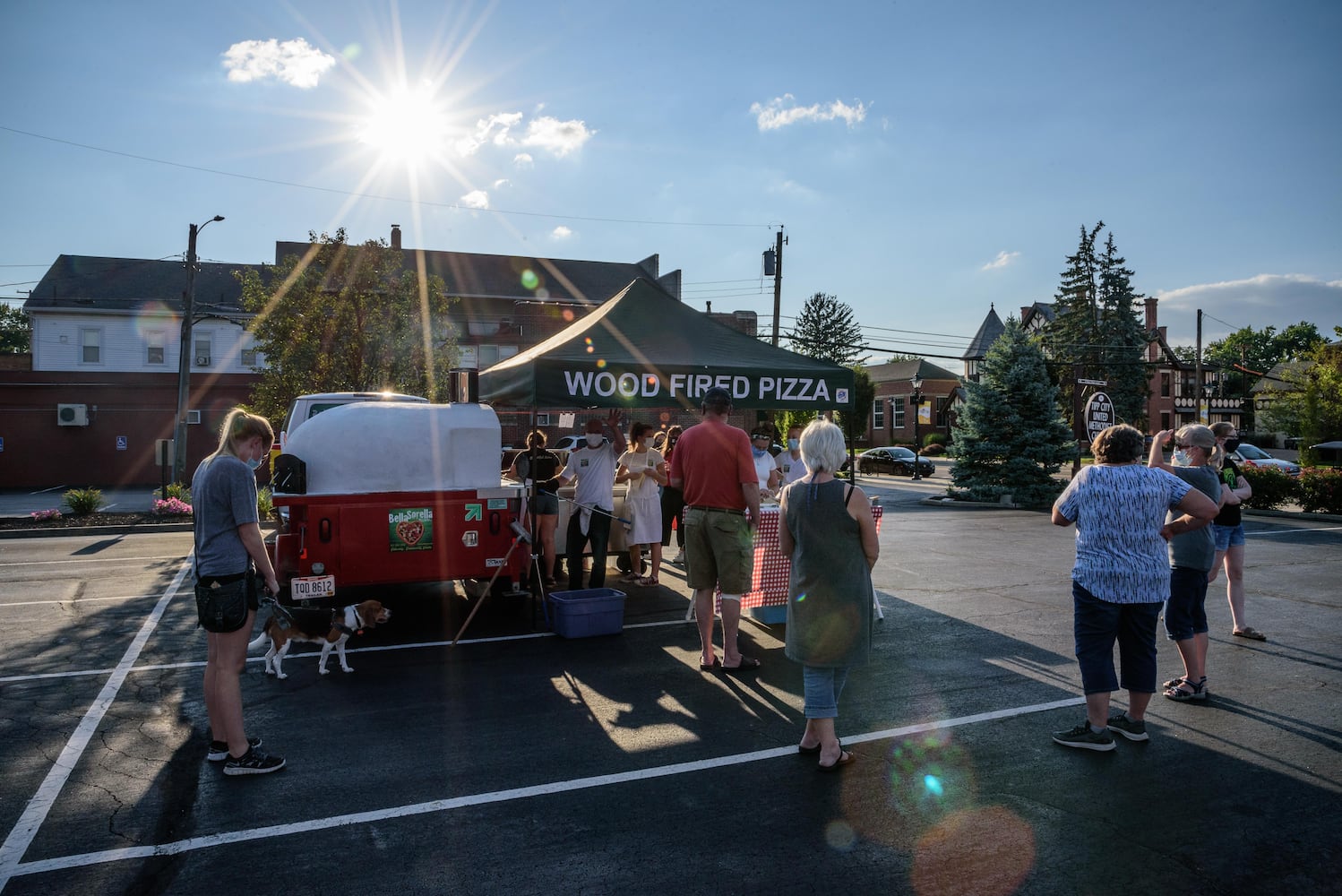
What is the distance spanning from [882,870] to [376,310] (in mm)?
19803

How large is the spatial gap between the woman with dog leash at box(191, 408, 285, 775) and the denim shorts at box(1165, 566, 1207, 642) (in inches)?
219

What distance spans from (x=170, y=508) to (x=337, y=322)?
558 centimetres

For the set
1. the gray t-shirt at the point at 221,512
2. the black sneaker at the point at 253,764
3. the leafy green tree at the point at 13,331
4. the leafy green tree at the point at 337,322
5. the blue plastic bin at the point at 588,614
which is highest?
the leafy green tree at the point at 13,331

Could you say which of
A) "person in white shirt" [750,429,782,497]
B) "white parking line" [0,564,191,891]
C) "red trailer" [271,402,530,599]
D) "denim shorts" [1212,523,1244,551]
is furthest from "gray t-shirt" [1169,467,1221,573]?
"white parking line" [0,564,191,891]

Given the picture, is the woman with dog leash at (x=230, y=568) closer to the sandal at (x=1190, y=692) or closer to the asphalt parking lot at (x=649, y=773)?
the asphalt parking lot at (x=649, y=773)

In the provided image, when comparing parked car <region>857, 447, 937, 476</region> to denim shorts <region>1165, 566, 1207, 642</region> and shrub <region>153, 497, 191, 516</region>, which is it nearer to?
shrub <region>153, 497, 191, 516</region>

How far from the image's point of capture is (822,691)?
14.8ft

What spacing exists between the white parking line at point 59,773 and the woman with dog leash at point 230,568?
81cm

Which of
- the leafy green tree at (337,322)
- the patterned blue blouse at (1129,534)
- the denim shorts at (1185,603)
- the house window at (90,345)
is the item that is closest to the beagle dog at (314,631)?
the patterned blue blouse at (1129,534)

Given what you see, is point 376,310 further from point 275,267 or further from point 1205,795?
point 1205,795

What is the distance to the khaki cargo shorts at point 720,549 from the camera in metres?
6.27

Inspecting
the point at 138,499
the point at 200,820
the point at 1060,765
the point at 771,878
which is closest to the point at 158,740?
the point at 200,820

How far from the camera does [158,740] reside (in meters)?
5.08

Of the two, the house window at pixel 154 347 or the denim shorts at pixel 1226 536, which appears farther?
the house window at pixel 154 347
